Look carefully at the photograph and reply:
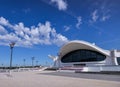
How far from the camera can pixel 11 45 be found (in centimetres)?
2866

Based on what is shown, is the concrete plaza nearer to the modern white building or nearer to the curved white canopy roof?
the modern white building

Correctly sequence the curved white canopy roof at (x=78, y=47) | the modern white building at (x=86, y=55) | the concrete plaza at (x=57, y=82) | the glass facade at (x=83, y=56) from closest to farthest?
the concrete plaza at (x=57, y=82) < the modern white building at (x=86, y=55) < the curved white canopy roof at (x=78, y=47) < the glass facade at (x=83, y=56)

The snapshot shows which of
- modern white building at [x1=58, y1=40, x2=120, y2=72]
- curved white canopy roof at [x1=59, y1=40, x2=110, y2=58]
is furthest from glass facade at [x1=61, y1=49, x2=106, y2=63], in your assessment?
curved white canopy roof at [x1=59, y1=40, x2=110, y2=58]

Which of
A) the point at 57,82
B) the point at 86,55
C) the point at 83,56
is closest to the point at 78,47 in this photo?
the point at 83,56

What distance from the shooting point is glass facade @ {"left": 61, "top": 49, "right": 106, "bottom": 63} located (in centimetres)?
5512

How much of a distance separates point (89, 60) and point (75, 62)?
20.2 ft

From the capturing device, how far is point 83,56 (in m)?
58.0

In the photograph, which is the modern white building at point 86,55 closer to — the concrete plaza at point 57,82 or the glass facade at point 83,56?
the glass facade at point 83,56

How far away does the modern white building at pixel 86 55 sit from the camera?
51562mm

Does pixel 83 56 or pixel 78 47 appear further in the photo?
pixel 78 47

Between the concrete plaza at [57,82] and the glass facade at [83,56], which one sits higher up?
the glass facade at [83,56]

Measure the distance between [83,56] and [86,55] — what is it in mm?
1265

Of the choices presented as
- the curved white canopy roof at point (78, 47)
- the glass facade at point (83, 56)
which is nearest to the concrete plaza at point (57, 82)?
the curved white canopy roof at point (78, 47)

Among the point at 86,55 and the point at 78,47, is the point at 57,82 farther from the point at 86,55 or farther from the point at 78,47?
the point at 78,47
